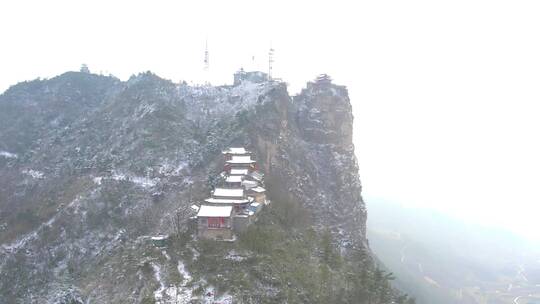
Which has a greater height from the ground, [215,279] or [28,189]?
[28,189]

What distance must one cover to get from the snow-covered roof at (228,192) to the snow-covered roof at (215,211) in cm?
587

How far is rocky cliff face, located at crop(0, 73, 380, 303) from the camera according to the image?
77438 mm

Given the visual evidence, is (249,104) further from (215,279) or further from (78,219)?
(215,279)

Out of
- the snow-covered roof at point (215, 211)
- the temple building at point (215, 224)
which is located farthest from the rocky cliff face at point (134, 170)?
the snow-covered roof at point (215, 211)

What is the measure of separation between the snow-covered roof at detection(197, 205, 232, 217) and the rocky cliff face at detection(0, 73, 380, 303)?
7.90 m

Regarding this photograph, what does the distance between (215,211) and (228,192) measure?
8.61 m

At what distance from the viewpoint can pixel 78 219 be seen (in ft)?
283

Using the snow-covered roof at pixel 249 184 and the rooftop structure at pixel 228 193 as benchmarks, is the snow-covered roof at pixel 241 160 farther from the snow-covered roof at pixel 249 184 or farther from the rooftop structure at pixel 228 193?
the rooftop structure at pixel 228 193

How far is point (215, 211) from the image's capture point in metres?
69.0

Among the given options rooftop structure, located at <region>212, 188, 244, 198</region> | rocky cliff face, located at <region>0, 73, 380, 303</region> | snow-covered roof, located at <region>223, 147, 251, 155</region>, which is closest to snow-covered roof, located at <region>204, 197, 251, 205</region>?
rooftop structure, located at <region>212, 188, 244, 198</region>

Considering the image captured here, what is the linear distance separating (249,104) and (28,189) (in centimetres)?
5374

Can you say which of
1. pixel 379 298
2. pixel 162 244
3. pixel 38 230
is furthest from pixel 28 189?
pixel 379 298

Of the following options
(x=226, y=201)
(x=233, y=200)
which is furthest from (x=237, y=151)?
(x=226, y=201)

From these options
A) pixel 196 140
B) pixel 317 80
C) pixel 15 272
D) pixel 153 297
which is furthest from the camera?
pixel 317 80
